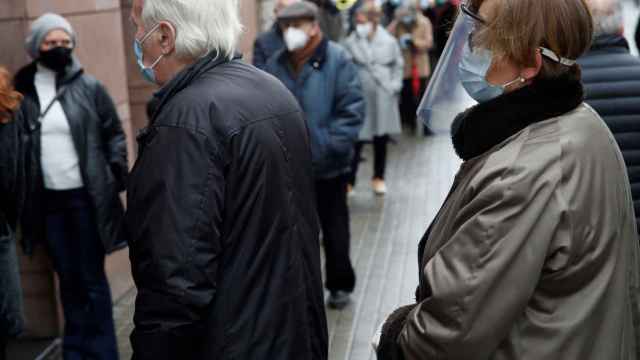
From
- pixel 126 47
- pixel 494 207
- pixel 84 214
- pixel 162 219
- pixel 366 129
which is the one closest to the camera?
pixel 494 207

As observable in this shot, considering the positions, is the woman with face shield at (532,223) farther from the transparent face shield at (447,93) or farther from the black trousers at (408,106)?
the black trousers at (408,106)

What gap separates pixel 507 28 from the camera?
2.57m

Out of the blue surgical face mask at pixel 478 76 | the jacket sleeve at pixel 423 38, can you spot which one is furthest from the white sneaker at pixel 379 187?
the blue surgical face mask at pixel 478 76

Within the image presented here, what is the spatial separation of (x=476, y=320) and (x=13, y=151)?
352cm

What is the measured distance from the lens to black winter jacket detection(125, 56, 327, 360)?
284cm

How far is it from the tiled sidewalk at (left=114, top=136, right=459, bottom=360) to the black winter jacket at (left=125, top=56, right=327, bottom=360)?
10.6 feet

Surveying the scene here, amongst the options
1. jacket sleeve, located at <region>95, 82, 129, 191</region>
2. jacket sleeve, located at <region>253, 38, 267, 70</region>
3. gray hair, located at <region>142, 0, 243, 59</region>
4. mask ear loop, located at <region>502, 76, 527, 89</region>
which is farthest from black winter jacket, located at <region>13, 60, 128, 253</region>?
mask ear loop, located at <region>502, 76, 527, 89</region>

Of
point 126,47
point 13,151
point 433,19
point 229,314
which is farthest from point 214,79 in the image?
point 433,19

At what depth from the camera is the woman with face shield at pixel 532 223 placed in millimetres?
2430

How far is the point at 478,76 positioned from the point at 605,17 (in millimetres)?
1909

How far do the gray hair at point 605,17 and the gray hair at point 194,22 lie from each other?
6.37 feet

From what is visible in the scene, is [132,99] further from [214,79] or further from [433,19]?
[433,19]

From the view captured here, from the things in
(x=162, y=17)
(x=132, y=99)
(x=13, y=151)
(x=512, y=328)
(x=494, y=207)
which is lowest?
(x=132, y=99)

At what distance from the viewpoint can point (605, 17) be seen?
446 centimetres
